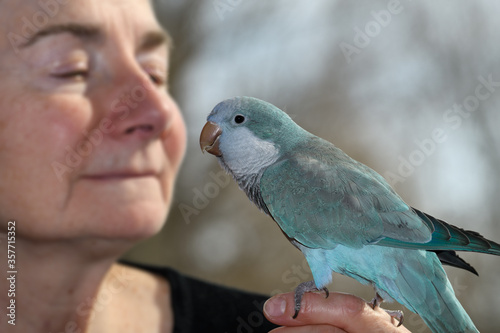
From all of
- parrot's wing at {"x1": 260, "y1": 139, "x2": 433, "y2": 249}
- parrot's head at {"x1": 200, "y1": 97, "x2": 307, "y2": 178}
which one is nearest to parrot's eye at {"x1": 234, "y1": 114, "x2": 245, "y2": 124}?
parrot's head at {"x1": 200, "y1": 97, "x2": 307, "y2": 178}

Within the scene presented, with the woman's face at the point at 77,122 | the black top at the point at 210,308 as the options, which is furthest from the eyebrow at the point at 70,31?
the black top at the point at 210,308

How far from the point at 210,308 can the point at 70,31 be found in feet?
2.51

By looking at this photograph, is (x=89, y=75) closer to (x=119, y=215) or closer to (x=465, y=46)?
(x=119, y=215)

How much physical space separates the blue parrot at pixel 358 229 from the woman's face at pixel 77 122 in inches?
11.5

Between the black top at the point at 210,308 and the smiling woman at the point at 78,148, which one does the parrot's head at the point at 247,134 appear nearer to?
the smiling woman at the point at 78,148

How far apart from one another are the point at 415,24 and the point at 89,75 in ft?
4.15

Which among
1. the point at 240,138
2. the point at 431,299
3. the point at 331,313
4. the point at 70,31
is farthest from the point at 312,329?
the point at 70,31

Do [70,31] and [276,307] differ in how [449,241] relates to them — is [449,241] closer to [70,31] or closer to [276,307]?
[276,307]

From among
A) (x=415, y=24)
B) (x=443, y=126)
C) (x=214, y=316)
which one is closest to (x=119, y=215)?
(x=214, y=316)

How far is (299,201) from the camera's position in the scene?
0.61 meters

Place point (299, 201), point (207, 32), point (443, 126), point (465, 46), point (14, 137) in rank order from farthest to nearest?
point (207, 32) → point (465, 46) → point (443, 126) → point (14, 137) → point (299, 201)

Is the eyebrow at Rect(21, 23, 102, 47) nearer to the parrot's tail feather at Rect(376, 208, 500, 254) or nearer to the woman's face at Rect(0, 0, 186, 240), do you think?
the woman's face at Rect(0, 0, 186, 240)

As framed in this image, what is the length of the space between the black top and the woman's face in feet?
1.19

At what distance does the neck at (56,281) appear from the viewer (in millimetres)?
829
